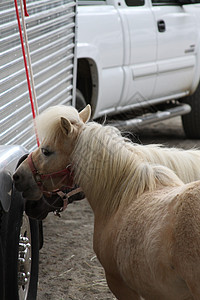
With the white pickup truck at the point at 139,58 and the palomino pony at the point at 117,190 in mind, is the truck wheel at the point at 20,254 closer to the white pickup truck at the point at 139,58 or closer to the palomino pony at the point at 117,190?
the palomino pony at the point at 117,190

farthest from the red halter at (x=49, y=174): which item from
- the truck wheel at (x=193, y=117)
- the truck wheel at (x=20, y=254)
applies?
the truck wheel at (x=193, y=117)

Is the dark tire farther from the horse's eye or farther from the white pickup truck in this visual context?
the horse's eye

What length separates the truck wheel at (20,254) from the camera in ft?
10.0

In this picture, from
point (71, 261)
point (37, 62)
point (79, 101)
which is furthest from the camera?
point (79, 101)

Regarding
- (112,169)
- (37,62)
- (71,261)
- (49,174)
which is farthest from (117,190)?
(71,261)

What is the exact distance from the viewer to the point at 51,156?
3211 mm

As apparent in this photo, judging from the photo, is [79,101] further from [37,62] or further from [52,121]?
[52,121]

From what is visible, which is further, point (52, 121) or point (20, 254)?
point (20, 254)

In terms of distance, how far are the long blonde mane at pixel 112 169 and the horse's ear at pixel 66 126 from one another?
0.25 ft

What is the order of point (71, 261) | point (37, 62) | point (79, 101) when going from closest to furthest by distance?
point (37, 62) → point (71, 261) → point (79, 101)

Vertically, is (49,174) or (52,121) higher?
(52,121)

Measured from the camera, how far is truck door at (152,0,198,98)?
7336mm

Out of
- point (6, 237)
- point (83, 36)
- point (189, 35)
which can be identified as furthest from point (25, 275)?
point (189, 35)

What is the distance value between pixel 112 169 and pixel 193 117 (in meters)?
5.70
